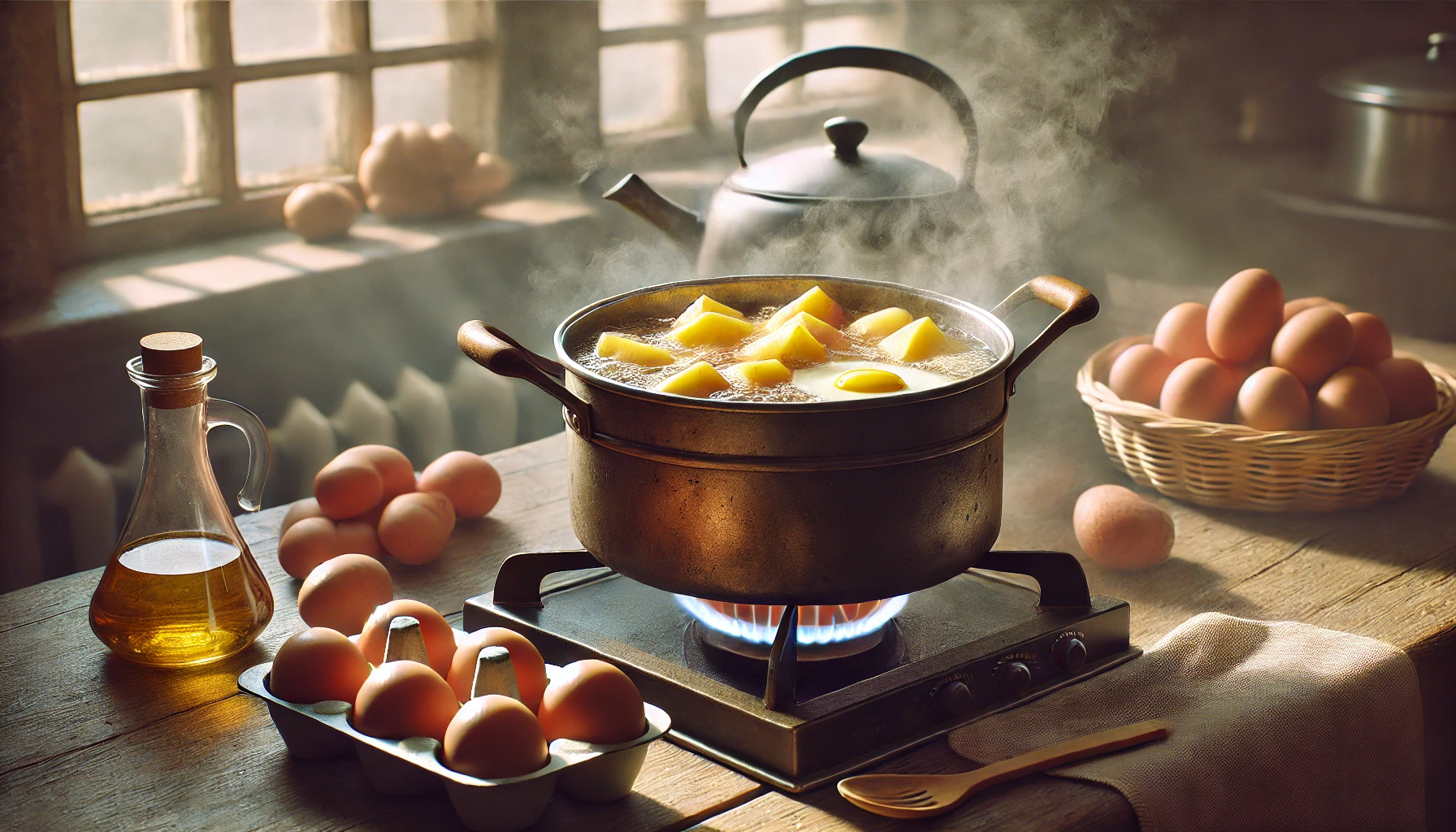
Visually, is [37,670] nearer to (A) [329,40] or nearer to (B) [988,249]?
(B) [988,249]

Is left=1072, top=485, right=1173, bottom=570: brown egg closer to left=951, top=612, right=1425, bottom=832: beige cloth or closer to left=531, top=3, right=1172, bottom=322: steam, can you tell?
left=951, top=612, right=1425, bottom=832: beige cloth

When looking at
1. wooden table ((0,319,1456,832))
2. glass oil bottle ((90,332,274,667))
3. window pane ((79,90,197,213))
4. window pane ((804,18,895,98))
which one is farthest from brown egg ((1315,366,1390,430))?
window pane ((804,18,895,98))

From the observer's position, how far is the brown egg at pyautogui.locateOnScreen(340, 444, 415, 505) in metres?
1.36

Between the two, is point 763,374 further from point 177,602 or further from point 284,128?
point 284,128

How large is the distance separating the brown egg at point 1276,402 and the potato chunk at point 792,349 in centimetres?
63

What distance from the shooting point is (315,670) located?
94 cm

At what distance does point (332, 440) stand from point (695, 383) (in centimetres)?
128

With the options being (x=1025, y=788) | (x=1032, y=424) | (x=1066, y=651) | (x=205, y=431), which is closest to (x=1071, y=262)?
(x=1032, y=424)

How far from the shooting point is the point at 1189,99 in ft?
9.40

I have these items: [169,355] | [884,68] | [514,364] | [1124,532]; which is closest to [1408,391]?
[1124,532]

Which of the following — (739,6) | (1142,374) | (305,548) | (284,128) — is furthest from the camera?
(739,6)

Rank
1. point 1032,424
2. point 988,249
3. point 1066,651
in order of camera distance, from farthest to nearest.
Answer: point 1032,424, point 988,249, point 1066,651

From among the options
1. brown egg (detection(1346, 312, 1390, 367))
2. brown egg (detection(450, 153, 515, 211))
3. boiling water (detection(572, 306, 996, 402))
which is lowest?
brown egg (detection(1346, 312, 1390, 367))

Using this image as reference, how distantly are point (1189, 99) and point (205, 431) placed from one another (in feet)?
8.00
